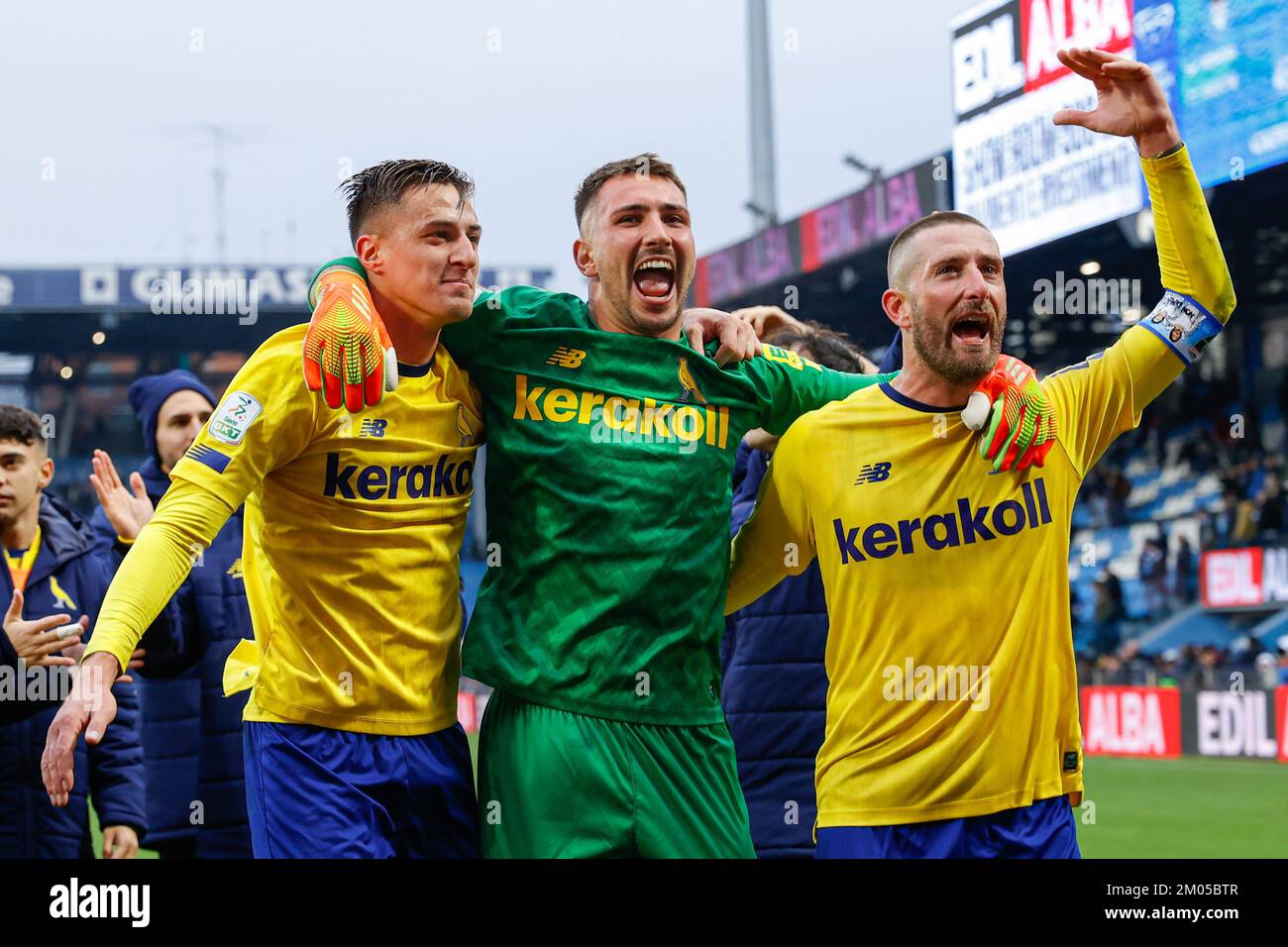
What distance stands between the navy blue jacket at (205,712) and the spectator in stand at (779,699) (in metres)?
1.93

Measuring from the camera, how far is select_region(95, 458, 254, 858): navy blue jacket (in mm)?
5656

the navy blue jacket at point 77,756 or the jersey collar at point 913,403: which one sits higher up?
the jersey collar at point 913,403

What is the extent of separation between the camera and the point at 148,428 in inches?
236

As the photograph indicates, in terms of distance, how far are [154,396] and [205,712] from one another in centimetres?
124

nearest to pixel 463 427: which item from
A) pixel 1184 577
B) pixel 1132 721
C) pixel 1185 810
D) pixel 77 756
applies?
pixel 77 756

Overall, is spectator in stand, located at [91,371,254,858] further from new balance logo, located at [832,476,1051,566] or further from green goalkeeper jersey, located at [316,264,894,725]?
new balance logo, located at [832,476,1051,566]

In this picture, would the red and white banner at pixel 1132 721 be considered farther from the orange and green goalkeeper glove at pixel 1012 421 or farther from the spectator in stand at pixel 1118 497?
the orange and green goalkeeper glove at pixel 1012 421

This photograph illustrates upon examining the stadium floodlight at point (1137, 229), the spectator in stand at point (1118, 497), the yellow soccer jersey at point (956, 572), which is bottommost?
the yellow soccer jersey at point (956, 572)

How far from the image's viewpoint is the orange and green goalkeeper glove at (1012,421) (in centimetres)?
390

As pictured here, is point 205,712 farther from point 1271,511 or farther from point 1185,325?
point 1271,511

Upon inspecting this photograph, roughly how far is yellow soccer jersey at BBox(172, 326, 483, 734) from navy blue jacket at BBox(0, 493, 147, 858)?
153cm

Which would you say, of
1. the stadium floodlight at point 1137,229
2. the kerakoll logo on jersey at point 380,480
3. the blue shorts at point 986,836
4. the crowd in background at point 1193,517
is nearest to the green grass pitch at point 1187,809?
the crowd in background at point 1193,517

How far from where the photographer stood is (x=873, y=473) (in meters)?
4.09
